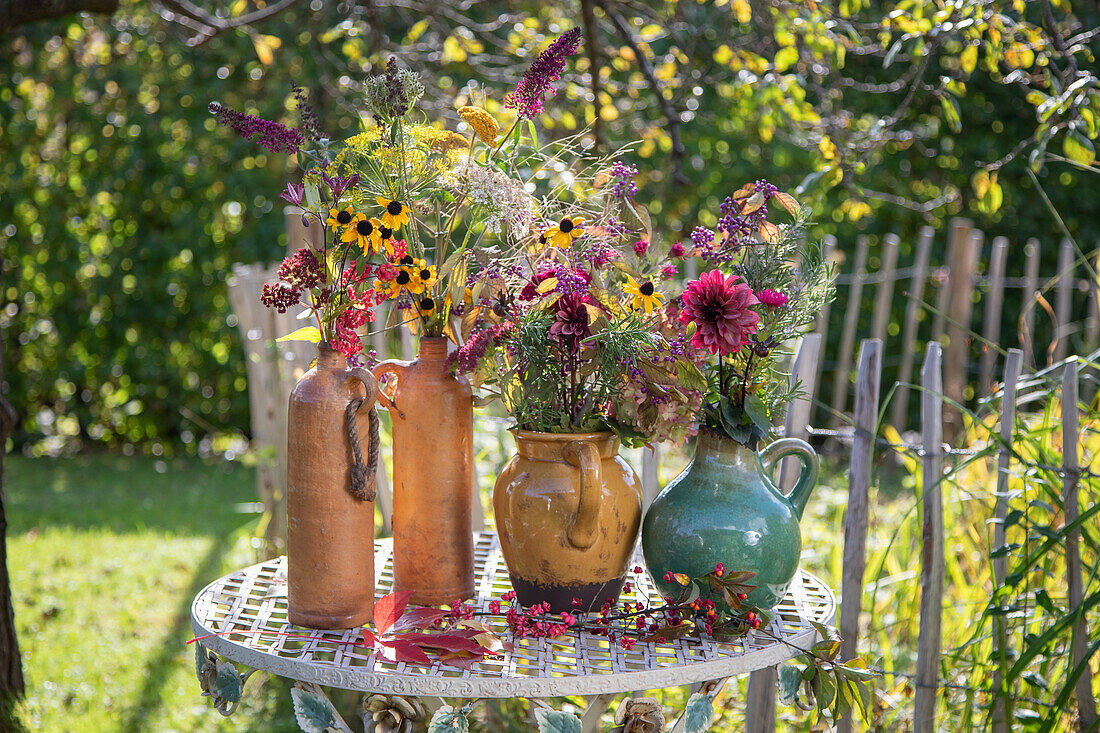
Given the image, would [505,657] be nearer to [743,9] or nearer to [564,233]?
[564,233]

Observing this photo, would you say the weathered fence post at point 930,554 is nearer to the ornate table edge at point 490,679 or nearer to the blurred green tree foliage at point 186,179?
the ornate table edge at point 490,679

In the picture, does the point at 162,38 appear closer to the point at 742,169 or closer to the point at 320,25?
the point at 320,25

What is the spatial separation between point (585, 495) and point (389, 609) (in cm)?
32

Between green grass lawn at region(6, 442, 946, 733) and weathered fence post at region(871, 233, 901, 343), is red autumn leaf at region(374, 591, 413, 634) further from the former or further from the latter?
weathered fence post at region(871, 233, 901, 343)

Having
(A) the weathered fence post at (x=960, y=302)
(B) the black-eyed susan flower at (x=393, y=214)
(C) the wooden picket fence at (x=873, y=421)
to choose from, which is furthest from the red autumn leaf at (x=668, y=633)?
(A) the weathered fence post at (x=960, y=302)

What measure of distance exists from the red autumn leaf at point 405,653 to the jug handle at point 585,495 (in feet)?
0.87

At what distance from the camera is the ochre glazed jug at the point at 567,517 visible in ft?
4.37

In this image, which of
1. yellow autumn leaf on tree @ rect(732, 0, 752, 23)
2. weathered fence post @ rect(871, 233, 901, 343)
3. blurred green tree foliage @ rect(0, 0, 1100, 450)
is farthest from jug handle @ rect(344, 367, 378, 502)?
blurred green tree foliage @ rect(0, 0, 1100, 450)

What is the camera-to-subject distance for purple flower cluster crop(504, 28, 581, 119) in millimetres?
1285

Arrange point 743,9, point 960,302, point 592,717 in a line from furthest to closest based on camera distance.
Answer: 1. point 960,302
2. point 743,9
3. point 592,717

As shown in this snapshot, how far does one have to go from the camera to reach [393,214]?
1.27 m

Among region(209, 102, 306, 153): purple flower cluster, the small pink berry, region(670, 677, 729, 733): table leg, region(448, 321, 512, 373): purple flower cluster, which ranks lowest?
region(670, 677, 729, 733): table leg

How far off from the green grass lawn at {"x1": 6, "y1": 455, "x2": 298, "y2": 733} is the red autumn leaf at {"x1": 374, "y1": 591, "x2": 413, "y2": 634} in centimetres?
138

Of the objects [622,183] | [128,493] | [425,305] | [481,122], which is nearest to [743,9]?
[622,183]
